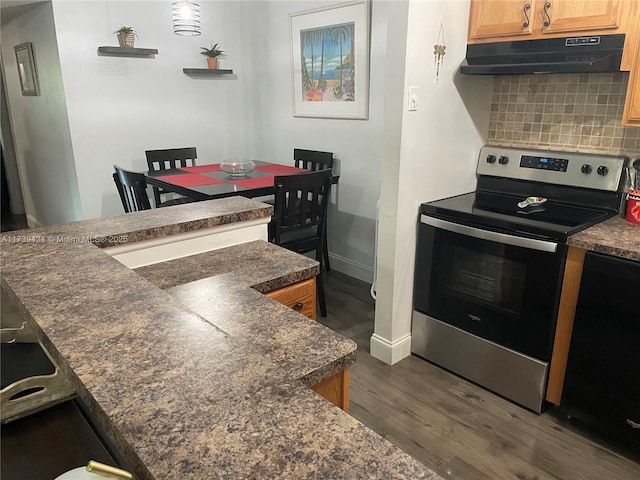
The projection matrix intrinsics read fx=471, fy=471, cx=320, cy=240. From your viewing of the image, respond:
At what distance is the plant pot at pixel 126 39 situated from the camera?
142 inches

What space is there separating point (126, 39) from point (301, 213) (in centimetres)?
203

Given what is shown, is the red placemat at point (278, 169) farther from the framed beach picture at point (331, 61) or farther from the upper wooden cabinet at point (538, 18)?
the upper wooden cabinet at point (538, 18)

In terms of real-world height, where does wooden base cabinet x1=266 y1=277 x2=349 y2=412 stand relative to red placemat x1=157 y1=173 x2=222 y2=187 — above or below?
below

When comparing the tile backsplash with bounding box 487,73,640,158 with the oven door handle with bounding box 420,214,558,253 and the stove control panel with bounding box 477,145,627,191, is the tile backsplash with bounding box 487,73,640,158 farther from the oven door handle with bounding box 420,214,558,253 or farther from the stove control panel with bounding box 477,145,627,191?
the oven door handle with bounding box 420,214,558,253

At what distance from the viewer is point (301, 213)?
301 centimetres

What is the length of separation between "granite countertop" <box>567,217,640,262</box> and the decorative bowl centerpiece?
2.26 meters

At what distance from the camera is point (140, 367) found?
72 cm

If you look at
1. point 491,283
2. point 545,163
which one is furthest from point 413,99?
point 491,283

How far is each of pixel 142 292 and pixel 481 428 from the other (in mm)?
1702

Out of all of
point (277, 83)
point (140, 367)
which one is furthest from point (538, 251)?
point (277, 83)

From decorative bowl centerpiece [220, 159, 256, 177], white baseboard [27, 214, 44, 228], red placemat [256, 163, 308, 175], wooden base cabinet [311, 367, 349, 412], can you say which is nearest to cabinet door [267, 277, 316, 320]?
wooden base cabinet [311, 367, 349, 412]

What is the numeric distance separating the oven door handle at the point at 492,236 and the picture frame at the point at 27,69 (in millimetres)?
3628

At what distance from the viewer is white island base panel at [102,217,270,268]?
148 centimetres

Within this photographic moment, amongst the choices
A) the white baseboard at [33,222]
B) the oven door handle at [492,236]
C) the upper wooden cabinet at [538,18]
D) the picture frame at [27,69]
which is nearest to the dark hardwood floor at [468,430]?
the oven door handle at [492,236]
